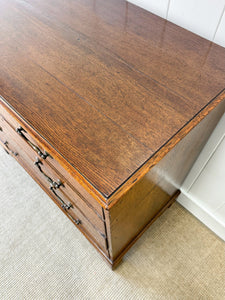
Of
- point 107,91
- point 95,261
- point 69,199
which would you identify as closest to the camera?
point 107,91

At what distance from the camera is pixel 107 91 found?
1.82 feet

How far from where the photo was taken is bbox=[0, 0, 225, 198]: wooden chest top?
0.47 m

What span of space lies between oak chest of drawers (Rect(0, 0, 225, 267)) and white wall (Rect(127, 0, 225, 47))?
3 centimetres

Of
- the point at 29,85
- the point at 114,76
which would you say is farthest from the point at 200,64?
the point at 29,85

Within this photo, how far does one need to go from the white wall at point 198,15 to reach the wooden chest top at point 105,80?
3 cm

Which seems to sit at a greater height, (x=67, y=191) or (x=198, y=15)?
(x=198, y=15)

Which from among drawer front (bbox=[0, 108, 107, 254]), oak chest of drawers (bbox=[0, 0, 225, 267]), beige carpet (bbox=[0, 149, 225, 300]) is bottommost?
beige carpet (bbox=[0, 149, 225, 300])

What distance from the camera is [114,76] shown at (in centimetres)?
58

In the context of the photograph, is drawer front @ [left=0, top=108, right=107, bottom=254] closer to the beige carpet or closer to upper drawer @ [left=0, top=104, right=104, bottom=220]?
upper drawer @ [left=0, top=104, right=104, bottom=220]

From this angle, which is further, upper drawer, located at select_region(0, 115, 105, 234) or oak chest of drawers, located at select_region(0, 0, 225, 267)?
upper drawer, located at select_region(0, 115, 105, 234)

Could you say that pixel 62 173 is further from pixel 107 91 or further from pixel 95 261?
pixel 95 261

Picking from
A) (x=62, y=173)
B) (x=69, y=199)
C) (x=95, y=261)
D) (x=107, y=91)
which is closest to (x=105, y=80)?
(x=107, y=91)

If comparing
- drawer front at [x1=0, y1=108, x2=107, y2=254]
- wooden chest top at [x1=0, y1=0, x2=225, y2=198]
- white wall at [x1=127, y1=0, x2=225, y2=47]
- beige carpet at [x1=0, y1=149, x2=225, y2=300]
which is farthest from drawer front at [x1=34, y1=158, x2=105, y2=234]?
white wall at [x1=127, y1=0, x2=225, y2=47]

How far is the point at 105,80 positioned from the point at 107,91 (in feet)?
0.13
